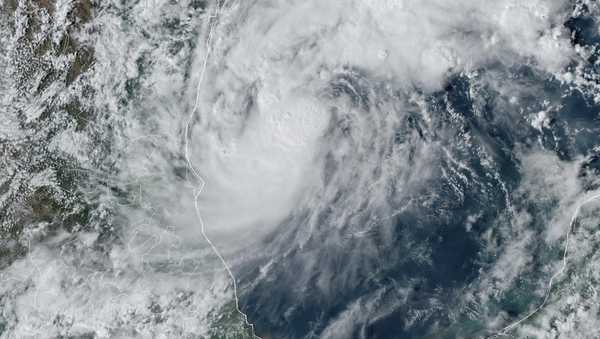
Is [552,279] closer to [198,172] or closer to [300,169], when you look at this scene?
[300,169]

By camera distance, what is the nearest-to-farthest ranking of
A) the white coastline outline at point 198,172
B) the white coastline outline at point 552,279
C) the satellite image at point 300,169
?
the satellite image at point 300,169 < the white coastline outline at point 552,279 < the white coastline outline at point 198,172

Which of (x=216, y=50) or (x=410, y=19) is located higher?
(x=410, y=19)

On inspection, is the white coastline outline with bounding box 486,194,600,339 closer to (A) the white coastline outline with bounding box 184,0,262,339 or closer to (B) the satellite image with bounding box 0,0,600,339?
(B) the satellite image with bounding box 0,0,600,339

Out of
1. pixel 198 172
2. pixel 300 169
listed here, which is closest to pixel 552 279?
pixel 300 169

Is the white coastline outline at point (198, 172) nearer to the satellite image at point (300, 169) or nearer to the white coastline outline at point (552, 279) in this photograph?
the satellite image at point (300, 169)

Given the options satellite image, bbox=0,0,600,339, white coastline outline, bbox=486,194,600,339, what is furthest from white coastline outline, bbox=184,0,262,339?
white coastline outline, bbox=486,194,600,339

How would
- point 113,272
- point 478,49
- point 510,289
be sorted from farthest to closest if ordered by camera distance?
point 113,272, point 510,289, point 478,49

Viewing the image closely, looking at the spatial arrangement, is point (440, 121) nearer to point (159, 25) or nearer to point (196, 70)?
point (196, 70)

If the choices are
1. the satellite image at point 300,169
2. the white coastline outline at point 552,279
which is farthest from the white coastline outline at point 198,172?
the white coastline outline at point 552,279

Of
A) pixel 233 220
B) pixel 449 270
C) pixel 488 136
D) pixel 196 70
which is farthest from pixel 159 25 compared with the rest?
pixel 449 270
